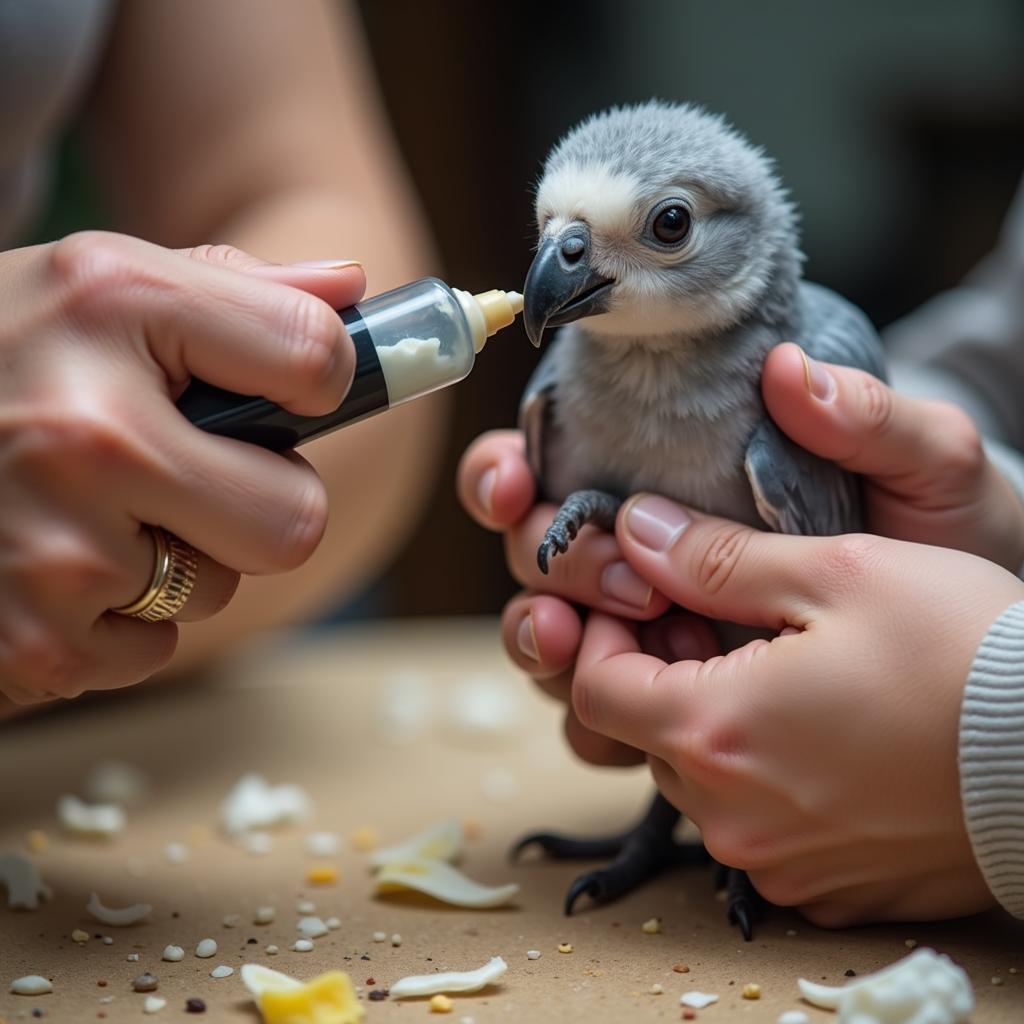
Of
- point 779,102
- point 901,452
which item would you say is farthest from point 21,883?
point 779,102

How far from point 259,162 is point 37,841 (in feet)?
3.30

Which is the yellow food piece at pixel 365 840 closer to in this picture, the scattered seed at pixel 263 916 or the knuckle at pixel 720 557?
the scattered seed at pixel 263 916

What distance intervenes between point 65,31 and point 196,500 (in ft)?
2.66

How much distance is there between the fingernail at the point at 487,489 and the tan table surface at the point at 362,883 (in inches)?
14.2

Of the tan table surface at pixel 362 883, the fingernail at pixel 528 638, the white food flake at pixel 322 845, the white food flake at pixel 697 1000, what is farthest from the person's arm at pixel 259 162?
the white food flake at pixel 697 1000

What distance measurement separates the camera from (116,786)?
4.55 ft

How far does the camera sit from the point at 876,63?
3.10 metres

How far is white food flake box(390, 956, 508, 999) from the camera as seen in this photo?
879mm

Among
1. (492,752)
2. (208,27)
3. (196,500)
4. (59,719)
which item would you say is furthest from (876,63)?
(196,500)

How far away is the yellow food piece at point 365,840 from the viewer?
1.24 metres

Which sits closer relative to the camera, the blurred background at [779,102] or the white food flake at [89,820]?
the white food flake at [89,820]

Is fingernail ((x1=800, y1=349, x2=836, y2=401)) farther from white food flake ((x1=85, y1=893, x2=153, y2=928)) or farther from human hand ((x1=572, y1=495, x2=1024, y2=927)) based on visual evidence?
white food flake ((x1=85, y1=893, x2=153, y2=928))

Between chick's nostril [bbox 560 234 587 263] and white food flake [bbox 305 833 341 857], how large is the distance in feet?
2.15

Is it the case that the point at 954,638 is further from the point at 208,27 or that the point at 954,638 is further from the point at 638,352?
the point at 208,27
